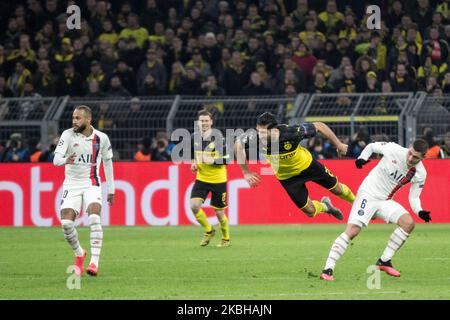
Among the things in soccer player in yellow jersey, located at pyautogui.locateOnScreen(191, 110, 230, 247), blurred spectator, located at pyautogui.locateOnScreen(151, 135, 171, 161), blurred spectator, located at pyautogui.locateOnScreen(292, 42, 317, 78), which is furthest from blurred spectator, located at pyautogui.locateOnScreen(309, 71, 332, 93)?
Result: soccer player in yellow jersey, located at pyautogui.locateOnScreen(191, 110, 230, 247)

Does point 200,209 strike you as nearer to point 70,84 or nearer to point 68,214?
point 68,214

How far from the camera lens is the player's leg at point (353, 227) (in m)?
12.5

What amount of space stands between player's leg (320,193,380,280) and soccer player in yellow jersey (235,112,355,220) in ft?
4.71

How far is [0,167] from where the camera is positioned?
22594 millimetres

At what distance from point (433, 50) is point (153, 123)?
633 cm

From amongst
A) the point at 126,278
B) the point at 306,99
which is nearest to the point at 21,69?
the point at 306,99

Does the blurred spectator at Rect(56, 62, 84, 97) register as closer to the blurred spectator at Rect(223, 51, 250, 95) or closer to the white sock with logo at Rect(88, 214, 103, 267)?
the blurred spectator at Rect(223, 51, 250, 95)

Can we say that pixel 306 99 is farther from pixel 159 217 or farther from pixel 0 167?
pixel 0 167

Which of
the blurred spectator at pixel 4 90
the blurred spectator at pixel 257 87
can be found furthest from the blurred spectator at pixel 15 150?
the blurred spectator at pixel 257 87

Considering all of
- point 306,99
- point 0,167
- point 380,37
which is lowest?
point 0,167

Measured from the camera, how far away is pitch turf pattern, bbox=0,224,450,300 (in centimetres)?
1155
